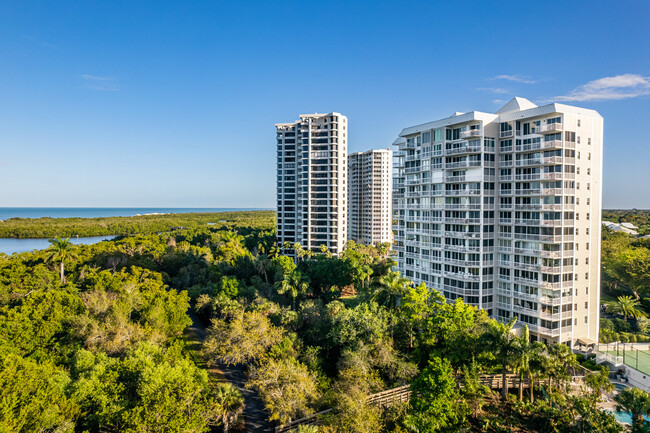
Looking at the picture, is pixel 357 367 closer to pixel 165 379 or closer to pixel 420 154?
pixel 165 379

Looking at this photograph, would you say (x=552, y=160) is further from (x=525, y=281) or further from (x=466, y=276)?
(x=466, y=276)

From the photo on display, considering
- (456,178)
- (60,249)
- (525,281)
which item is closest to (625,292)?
(525,281)

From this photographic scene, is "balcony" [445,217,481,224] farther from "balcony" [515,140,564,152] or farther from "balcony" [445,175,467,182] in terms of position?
"balcony" [515,140,564,152]

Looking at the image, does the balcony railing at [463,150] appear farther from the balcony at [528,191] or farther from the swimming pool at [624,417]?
the swimming pool at [624,417]

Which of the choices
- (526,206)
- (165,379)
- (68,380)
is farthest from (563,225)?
(68,380)

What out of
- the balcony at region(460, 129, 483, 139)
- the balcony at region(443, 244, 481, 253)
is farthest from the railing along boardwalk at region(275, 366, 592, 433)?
the balcony at region(460, 129, 483, 139)
